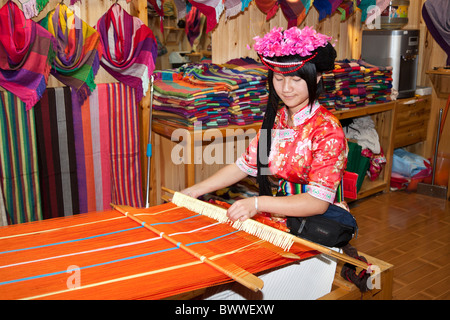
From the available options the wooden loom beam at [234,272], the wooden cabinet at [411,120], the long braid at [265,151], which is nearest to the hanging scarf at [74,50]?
the long braid at [265,151]

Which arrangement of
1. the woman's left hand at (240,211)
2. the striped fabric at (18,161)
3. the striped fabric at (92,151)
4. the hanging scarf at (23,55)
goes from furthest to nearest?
the striped fabric at (92,151) → the striped fabric at (18,161) → the hanging scarf at (23,55) → the woman's left hand at (240,211)

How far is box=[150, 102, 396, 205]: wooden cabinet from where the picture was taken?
9.64ft

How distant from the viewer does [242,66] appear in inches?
133

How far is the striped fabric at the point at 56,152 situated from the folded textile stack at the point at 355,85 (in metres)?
1.90

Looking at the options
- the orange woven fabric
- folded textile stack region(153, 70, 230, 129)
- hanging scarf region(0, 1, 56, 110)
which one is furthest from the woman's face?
hanging scarf region(0, 1, 56, 110)

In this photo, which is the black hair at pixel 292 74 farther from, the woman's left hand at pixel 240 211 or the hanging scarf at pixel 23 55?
the hanging scarf at pixel 23 55

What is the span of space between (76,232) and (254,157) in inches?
31.3

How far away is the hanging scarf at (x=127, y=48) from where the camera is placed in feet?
9.06

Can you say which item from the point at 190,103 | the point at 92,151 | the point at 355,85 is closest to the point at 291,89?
the point at 190,103

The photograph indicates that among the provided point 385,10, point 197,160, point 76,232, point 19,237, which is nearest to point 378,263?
point 76,232

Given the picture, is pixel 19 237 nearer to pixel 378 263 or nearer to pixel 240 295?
pixel 240 295

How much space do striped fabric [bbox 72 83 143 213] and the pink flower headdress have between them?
130cm

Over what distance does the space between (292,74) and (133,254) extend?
0.87m

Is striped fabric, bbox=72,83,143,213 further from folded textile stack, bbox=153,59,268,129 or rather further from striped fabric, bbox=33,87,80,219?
folded textile stack, bbox=153,59,268,129
